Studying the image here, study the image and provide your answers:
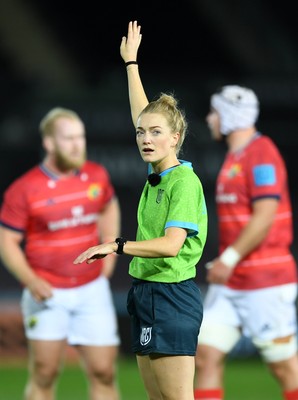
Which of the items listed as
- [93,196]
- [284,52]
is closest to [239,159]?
[93,196]

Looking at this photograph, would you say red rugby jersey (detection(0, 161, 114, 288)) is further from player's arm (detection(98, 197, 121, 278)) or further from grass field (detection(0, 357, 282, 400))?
grass field (detection(0, 357, 282, 400))

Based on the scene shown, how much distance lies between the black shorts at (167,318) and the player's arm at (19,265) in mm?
1818

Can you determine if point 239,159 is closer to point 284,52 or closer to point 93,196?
point 93,196

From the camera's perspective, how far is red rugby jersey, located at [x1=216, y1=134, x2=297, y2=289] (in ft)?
23.5

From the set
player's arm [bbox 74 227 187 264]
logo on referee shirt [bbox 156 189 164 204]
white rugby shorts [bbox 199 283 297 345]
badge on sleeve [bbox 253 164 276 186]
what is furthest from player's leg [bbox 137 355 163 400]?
badge on sleeve [bbox 253 164 276 186]

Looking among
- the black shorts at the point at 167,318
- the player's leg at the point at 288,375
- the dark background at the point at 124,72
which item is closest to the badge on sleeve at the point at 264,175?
the player's leg at the point at 288,375

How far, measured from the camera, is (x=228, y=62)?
13.7 meters

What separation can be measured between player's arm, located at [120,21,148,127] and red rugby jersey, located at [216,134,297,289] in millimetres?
1320

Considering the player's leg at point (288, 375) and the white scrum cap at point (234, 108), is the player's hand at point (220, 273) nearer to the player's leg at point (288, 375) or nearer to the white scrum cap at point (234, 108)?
the player's leg at point (288, 375)

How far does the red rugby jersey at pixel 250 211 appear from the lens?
281 inches

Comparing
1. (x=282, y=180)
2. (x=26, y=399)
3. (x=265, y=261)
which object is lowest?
(x=26, y=399)

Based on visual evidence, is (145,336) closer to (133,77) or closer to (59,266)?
(133,77)

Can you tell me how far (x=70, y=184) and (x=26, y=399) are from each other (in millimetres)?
1321

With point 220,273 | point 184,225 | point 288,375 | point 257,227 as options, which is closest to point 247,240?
point 257,227
